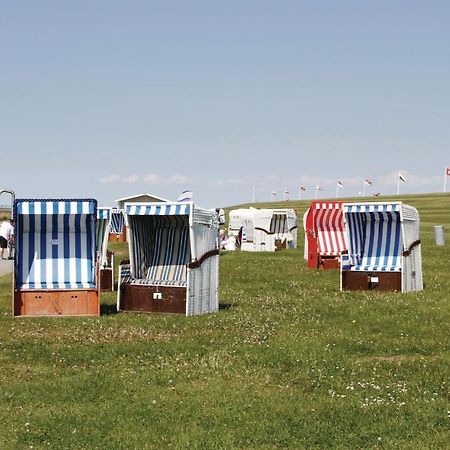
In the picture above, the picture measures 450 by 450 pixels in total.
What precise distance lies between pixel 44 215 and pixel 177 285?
12.0 ft

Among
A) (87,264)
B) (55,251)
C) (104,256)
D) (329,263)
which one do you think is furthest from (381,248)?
(55,251)

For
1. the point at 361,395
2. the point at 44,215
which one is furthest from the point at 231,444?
the point at 44,215

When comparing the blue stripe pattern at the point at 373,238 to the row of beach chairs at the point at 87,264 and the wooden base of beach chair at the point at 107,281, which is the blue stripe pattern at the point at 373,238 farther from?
the wooden base of beach chair at the point at 107,281

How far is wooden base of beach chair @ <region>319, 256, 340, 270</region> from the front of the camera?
105 feet

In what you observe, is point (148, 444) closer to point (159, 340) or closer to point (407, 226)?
point (159, 340)

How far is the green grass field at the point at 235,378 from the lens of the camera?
9258 mm

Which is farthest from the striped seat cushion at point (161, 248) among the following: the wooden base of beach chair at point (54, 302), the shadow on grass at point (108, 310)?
the wooden base of beach chair at point (54, 302)

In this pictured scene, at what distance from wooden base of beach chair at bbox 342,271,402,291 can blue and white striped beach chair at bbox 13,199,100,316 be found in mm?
8100

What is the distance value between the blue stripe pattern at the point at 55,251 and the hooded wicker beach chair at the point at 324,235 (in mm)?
13806

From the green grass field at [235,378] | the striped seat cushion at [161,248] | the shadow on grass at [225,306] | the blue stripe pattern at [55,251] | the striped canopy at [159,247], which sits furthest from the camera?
the striped seat cushion at [161,248]

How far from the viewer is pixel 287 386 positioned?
11.5 meters

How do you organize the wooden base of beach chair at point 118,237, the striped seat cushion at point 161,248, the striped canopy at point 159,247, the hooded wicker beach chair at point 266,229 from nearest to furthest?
the striped canopy at point 159,247, the striped seat cushion at point 161,248, the hooded wicker beach chair at point 266,229, the wooden base of beach chair at point 118,237

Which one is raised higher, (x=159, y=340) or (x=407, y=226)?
(x=407, y=226)

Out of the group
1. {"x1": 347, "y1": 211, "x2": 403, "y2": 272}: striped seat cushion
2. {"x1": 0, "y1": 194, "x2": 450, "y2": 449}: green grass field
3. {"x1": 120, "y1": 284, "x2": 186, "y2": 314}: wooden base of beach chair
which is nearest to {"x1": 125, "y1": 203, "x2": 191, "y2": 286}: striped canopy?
{"x1": 120, "y1": 284, "x2": 186, "y2": 314}: wooden base of beach chair
